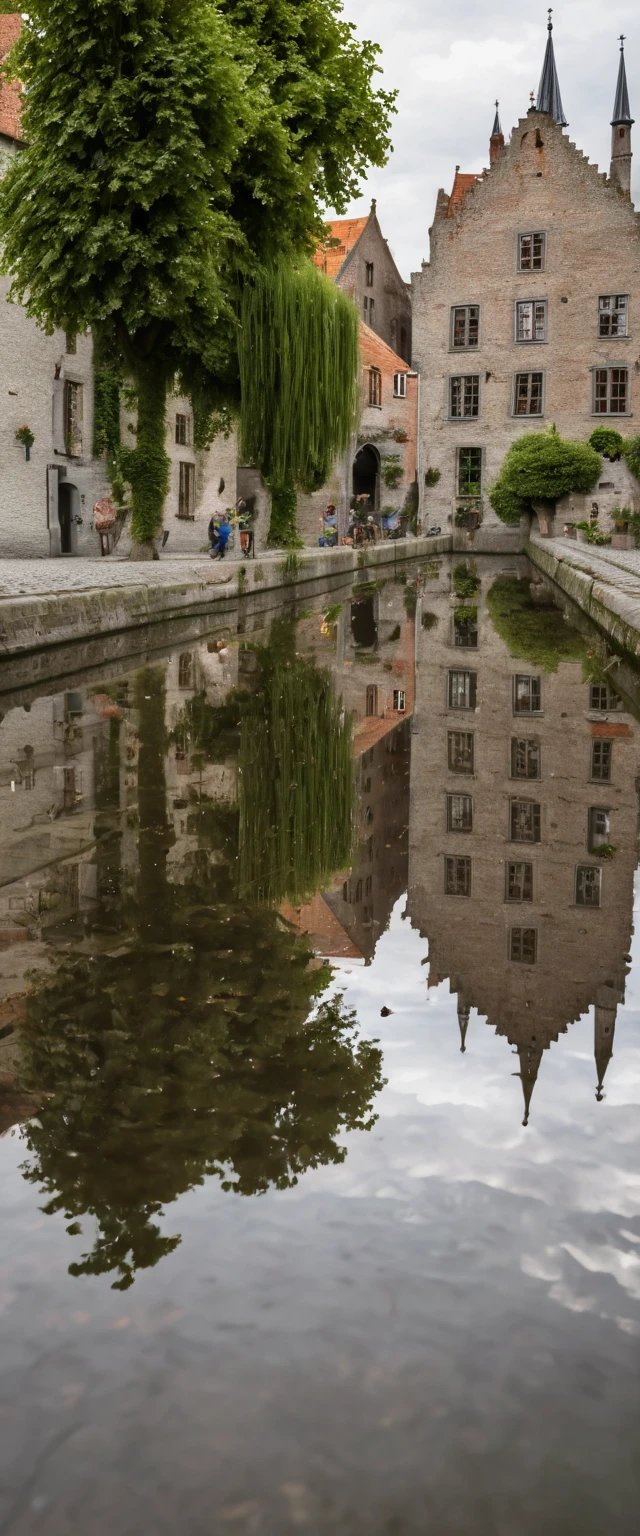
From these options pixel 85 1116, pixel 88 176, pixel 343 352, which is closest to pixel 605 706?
pixel 85 1116

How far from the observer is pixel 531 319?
45844 mm

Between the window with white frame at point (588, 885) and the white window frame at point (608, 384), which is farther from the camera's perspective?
the white window frame at point (608, 384)

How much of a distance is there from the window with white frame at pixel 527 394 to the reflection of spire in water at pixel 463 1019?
44514 mm

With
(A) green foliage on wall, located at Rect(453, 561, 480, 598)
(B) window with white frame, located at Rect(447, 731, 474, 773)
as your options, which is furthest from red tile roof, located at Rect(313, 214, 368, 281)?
(B) window with white frame, located at Rect(447, 731, 474, 773)

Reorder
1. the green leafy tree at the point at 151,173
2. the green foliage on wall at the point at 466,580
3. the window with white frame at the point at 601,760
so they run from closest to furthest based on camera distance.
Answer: the window with white frame at the point at 601,760 < the green leafy tree at the point at 151,173 < the green foliage on wall at the point at 466,580

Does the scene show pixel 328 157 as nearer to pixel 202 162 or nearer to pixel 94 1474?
pixel 202 162

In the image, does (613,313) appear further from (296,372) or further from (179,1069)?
(179,1069)

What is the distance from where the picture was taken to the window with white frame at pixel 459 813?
6.06 metres

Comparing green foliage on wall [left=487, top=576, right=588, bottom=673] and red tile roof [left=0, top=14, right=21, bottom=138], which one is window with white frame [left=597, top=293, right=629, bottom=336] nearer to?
red tile roof [left=0, top=14, right=21, bottom=138]

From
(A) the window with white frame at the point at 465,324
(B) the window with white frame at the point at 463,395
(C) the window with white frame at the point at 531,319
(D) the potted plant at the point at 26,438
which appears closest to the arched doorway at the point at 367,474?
(B) the window with white frame at the point at 463,395

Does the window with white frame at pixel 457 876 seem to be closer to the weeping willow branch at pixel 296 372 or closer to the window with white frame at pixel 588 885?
the window with white frame at pixel 588 885

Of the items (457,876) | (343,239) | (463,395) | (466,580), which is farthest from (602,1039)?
(343,239)

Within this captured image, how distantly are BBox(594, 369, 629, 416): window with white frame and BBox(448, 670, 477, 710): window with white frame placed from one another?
3599 cm

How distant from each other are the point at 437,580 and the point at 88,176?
37.2 feet
